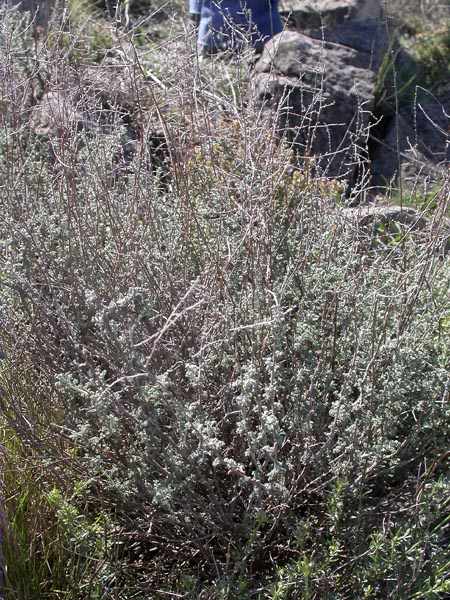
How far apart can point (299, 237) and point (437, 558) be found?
3.52 ft

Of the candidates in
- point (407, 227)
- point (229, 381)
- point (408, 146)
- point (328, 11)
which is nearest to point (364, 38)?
point (408, 146)

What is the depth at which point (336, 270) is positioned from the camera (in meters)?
2.39

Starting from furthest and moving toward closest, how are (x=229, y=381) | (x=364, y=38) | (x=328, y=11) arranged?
1. (x=328, y=11)
2. (x=364, y=38)
3. (x=229, y=381)

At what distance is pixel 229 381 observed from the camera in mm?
2174

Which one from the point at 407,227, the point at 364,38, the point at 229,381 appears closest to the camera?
the point at 229,381

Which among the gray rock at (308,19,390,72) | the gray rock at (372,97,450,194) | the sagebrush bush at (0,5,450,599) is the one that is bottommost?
the gray rock at (372,97,450,194)

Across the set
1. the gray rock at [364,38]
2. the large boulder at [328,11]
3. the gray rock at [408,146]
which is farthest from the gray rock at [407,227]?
the large boulder at [328,11]

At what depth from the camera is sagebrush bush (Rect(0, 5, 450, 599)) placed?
197 centimetres

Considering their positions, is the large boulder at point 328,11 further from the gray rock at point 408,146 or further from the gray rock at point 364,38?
the gray rock at point 408,146

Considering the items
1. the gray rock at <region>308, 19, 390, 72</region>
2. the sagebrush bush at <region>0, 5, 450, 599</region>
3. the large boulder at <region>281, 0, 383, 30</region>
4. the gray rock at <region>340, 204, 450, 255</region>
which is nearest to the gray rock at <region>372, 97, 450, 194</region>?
the gray rock at <region>308, 19, 390, 72</region>

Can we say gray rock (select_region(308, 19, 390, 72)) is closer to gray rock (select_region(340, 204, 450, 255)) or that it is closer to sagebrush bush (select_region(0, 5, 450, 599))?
gray rock (select_region(340, 204, 450, 255))

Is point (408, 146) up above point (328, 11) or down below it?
below

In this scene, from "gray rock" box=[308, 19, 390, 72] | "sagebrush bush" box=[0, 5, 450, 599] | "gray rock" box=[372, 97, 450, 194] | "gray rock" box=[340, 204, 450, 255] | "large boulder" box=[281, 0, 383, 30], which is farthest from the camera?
"large boulder" box=[281, 0, 383, 30]

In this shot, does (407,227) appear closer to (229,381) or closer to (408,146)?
(229,381)
